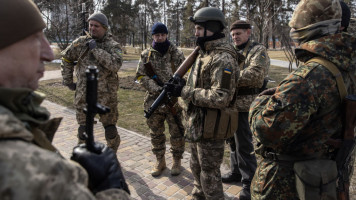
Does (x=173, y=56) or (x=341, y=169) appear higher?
(x=173, y=56)

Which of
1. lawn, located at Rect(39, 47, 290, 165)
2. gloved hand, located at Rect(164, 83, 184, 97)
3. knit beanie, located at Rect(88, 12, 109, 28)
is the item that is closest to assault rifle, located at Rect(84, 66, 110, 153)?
gloved hand, located at Rect(164, 83, 184, 97)

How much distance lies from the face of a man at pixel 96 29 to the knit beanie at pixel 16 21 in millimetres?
3054

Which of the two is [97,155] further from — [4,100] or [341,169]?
[341,169]

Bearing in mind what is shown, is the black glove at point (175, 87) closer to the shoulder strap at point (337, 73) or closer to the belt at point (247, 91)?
the belt at point (247, 91)

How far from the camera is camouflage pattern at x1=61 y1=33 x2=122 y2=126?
3.96 metres

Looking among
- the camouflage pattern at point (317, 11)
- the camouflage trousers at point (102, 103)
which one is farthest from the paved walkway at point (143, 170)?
the camouflage pattern at point (317, 11)

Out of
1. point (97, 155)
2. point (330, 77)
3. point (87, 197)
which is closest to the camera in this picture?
point (87, 197)

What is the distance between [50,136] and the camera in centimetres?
133

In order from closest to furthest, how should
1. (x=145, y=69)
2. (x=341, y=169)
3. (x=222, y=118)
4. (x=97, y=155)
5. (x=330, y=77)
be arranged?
(x=97, y=155) < (x=330, y=77) < (x=341, y=169) < (x=222, y=118) < (x=145, y=69)

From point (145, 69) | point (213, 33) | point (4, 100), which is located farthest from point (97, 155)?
point (145, 69)

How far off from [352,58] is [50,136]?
1.97 m

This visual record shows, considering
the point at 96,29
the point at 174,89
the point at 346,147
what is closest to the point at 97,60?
the point at 96,29

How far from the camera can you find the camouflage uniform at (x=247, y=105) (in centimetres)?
360

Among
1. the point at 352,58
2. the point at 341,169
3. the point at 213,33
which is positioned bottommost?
the point at 341,169
